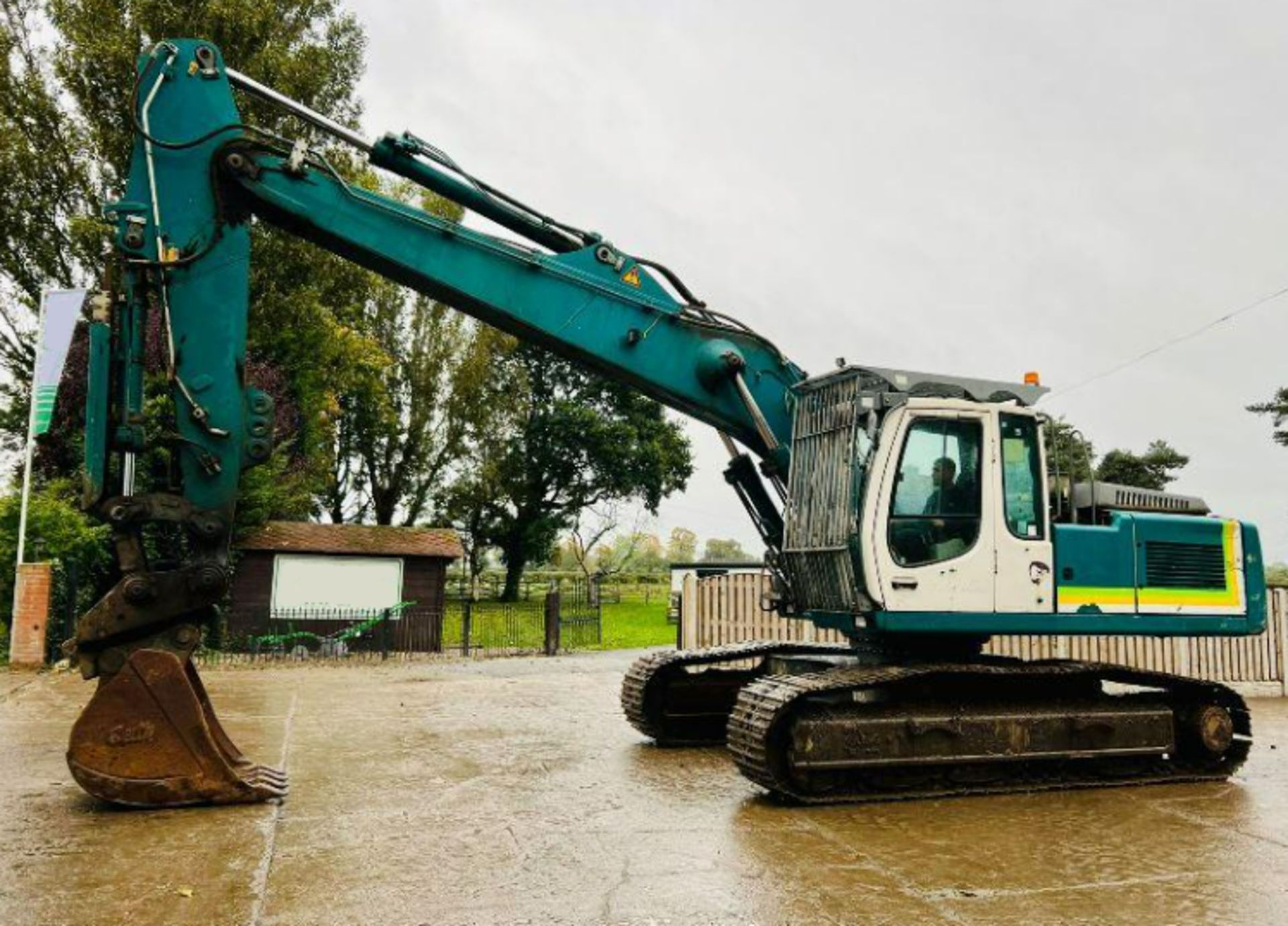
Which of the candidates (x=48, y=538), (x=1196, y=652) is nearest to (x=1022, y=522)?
(x=1196, y=652)

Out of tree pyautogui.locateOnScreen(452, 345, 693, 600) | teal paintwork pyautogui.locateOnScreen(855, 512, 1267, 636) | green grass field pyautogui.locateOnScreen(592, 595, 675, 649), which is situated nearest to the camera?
teal paintwork pyautogui.locateOnScreen(855, 512, 1267, 636)

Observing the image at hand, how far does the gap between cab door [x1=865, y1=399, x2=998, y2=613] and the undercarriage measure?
0.51m

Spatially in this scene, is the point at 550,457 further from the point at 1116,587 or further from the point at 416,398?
the point at 1116,587

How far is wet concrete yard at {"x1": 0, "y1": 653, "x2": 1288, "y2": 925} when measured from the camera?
13.3 feet

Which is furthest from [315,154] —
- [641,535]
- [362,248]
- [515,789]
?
[641,535]

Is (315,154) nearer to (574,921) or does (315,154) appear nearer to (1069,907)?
(574,921)

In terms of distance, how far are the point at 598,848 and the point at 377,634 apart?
62.4ft

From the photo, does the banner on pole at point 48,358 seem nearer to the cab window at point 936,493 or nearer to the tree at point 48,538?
the tree at point 48,538

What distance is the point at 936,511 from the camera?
6512 millimetres

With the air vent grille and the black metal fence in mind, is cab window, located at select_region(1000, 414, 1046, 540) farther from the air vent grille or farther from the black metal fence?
the black metal fence

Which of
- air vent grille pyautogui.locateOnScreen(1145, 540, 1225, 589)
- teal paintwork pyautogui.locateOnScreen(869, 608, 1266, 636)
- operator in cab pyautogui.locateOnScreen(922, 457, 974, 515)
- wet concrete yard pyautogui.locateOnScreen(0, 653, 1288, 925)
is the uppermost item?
operator in cab pyautogui.locateOnScreen(922, 457, 974, 515)

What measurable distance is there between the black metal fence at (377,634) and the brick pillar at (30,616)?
9.53 ft

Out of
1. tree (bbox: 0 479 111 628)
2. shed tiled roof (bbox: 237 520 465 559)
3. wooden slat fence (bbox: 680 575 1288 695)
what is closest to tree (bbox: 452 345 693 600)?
shed tiled roof (bbox: 237 520 465 559)

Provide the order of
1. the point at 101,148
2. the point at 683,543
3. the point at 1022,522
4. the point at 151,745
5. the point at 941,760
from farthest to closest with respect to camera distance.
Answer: the point at 683,543 → the point at 101,148 → the point at 1022,522 → the point at 941,760 → the point at 151,745
